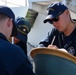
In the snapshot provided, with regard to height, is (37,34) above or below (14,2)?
below

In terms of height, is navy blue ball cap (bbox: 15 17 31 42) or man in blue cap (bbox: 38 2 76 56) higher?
man in blue cap (bbox: 38 2 76 56)

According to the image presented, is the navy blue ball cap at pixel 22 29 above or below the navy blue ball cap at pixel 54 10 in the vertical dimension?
below

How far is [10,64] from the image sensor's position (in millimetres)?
953

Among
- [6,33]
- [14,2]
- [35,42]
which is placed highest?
[6,33]

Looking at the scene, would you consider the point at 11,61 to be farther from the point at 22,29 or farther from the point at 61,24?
the point at 22,29

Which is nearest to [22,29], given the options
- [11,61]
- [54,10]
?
[54,10]

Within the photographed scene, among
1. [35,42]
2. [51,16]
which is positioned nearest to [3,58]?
[51,16]

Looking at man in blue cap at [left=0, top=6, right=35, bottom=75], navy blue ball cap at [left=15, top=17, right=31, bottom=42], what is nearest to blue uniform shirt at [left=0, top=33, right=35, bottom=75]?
man in blue cap at [left=0, top=6, right=35, bottom=75]

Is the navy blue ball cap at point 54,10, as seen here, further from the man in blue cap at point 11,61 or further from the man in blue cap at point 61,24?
the man in blue cap at point 11,61

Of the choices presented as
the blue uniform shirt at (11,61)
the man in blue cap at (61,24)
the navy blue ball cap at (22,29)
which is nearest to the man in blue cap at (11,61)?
the blue uniform shirt at (11,61)

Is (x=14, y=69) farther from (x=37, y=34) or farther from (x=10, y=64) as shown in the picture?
(x=37, y=34)

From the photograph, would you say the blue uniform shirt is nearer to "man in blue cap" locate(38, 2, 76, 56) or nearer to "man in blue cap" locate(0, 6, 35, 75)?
"man in blue cap" locate(0, 6, 35, 75)

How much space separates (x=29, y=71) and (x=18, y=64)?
6 centimetres

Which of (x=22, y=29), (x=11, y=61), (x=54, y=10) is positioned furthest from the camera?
(x=22, y=29)
